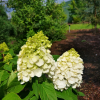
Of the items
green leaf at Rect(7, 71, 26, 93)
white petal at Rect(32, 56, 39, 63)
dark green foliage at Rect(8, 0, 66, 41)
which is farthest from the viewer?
dark green foliage at Rect(8, 0, 66, 41)

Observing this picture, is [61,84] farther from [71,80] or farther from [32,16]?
[32,16]

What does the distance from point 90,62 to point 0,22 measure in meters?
3.50

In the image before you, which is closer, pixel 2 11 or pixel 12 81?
pixel 12 81

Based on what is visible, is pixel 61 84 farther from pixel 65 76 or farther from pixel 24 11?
pixel 24 11

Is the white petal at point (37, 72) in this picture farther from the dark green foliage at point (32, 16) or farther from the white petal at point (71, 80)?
the dark green foliage at point (32, 16)

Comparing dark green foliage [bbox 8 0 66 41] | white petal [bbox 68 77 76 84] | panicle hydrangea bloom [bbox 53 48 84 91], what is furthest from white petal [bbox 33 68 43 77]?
dark green foliage [bbox 8 0 66 41]

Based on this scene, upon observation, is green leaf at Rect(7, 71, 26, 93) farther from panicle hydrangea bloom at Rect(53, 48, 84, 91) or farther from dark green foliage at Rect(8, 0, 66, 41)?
dark green foliage at Rect(8, 0, 66, 41)

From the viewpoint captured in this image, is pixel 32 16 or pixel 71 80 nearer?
pixel 71 80

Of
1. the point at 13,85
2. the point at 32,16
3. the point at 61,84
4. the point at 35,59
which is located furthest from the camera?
the point at 32,16

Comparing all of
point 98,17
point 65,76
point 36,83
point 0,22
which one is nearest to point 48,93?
point 36,83

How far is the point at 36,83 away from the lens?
3.09 ft

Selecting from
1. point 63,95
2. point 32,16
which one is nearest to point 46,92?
point 63,95

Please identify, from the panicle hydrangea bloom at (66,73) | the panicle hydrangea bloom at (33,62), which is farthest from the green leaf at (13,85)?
the panicle hydrangea bloom at (66,73)

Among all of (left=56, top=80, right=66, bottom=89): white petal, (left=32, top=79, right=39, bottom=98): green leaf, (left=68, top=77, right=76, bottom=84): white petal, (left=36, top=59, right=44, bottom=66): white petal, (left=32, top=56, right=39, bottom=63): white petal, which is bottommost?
(left=56, top=80, right=66, bottom=89): white petal
